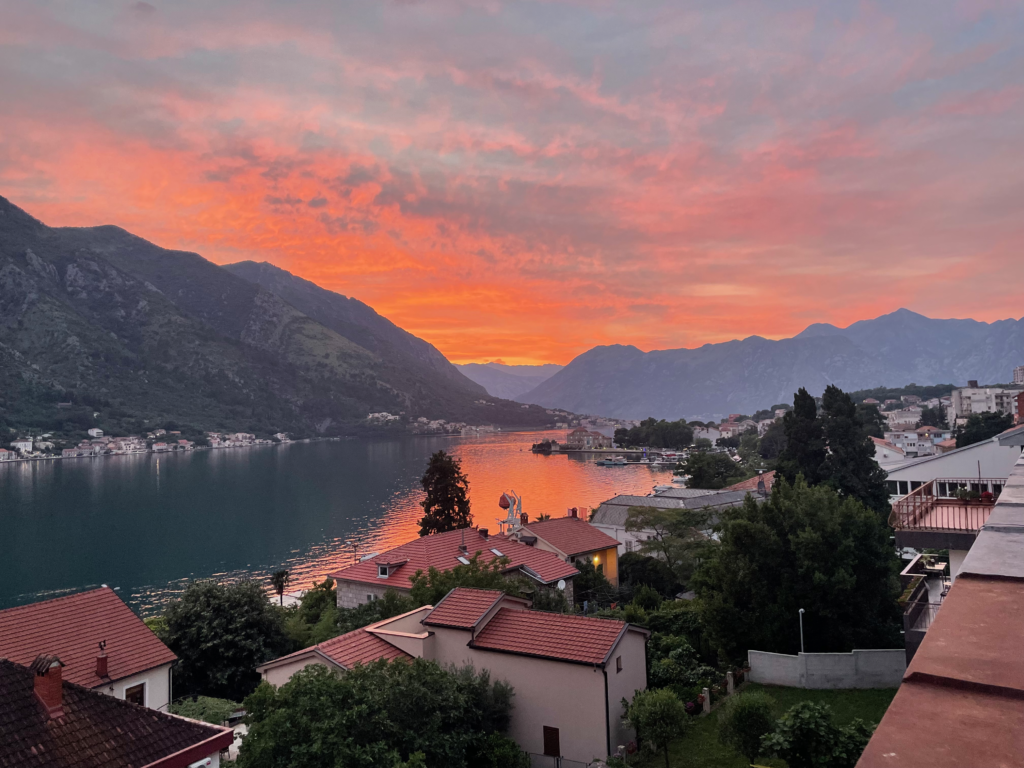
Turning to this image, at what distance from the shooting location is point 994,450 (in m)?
28.8

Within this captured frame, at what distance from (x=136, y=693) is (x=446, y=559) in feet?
45.4

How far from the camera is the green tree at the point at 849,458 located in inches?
1650

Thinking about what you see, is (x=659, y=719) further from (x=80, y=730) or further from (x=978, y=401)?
(x=978, y=401)

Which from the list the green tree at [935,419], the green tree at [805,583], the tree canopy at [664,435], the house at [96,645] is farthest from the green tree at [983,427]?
the tree canopy at [664,435]

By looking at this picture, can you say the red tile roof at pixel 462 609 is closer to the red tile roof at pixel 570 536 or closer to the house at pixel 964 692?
the house at pixel 964 692

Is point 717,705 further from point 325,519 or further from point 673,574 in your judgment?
point 325,519

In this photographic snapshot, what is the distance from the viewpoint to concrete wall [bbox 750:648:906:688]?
58.5 ft

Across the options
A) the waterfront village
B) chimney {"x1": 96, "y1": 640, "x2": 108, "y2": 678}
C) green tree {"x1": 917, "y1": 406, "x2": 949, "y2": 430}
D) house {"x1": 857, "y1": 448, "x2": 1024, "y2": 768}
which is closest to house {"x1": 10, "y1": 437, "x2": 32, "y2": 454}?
the waterfront village

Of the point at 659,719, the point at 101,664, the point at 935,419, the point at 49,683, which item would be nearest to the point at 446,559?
the point at 101,664

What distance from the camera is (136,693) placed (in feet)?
62.9

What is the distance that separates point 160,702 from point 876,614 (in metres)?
20.6

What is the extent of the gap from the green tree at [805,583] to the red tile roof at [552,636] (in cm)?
551

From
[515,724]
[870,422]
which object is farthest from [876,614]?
[870,422]

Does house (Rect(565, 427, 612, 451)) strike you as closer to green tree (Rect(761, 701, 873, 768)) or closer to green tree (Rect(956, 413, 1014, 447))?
green tree (Rect(956, 413, 1014, 447))
